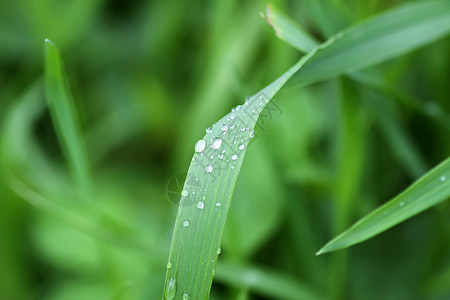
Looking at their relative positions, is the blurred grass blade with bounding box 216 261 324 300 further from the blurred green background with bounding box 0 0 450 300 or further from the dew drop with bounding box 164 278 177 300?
the dew drop with bounding box 164 278 177 300

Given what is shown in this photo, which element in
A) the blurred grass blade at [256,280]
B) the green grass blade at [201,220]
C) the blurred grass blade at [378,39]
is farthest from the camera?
the blurred grass blade at [256,280]

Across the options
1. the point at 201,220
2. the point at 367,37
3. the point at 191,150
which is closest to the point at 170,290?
the point at 201,220

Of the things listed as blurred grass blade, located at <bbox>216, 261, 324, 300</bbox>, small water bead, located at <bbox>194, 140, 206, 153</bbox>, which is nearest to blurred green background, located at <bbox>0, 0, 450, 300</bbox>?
blurred grass blade, located at <bbox>216, 261, 324, 300</bbox>

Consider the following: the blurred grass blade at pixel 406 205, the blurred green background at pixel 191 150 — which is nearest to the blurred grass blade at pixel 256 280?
the blurred green background at pixel 191 150

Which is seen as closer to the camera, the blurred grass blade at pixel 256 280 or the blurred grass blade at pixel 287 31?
the blurred grass blade at pixel 287 31

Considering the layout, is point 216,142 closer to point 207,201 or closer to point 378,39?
point 207,201

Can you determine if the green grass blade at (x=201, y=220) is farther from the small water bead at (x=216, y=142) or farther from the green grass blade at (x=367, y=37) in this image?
the green grass blade at (x=367, y=37)

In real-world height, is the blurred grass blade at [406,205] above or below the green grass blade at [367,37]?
below
